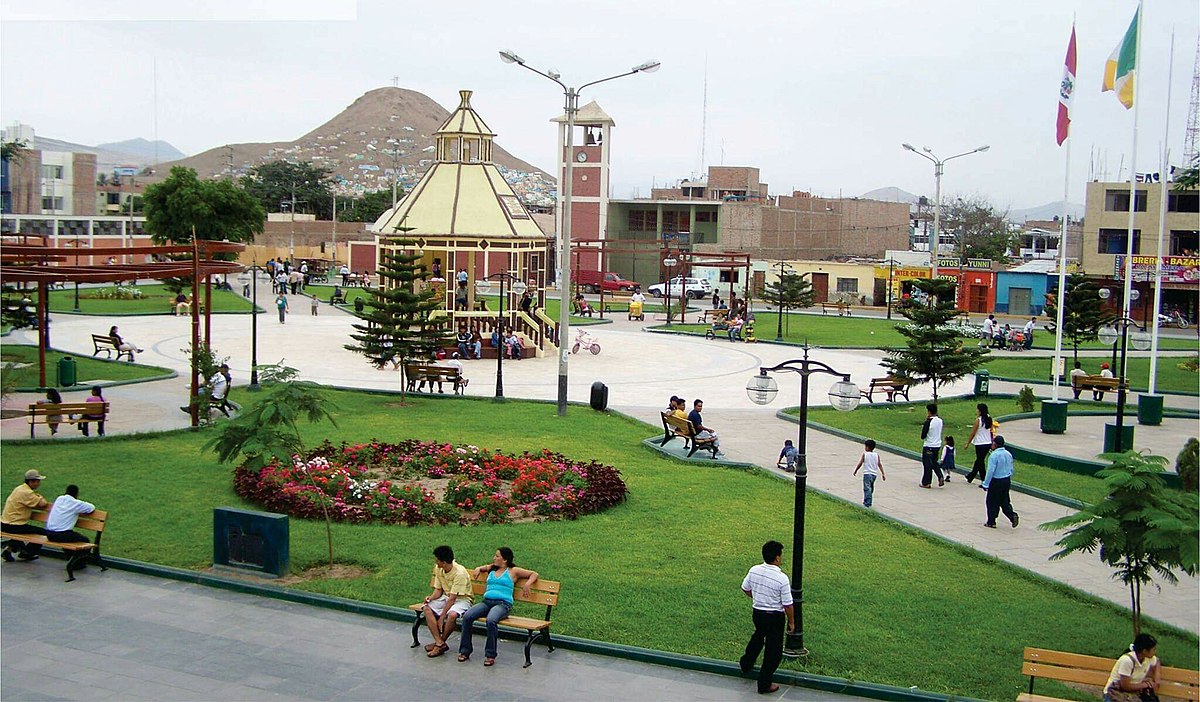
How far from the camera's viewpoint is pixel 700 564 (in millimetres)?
15242

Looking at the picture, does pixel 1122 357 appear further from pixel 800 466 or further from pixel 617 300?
pixel 617 300

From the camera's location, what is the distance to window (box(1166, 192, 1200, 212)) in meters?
63.2

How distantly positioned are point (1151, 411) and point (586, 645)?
21.9 metres

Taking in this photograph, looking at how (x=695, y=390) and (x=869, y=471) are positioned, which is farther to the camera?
(x=695, y=390)

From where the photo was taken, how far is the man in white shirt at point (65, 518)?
1464 centimetres

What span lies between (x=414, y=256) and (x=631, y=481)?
14.4m

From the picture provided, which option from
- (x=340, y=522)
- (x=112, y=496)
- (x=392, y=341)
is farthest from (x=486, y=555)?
(x=392, y=341)

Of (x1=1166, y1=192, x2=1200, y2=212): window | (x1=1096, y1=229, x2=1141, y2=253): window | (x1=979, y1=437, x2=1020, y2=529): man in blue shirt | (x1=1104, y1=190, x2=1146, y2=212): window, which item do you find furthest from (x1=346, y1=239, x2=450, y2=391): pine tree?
(x1=1104, y1=190, x2=1146, y2=212): window

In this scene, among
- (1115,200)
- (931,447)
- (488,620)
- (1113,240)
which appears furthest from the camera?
(1115,200)

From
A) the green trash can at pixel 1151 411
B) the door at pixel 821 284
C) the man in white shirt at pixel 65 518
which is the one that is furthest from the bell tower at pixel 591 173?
the man in white shirt at pixel 65 518

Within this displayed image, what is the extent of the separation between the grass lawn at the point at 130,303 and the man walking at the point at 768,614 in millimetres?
46063

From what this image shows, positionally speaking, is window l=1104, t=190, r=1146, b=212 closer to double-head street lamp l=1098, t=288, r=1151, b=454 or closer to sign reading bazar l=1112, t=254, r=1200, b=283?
sign reading bazar l=1112, t=254, r=1200, b=283

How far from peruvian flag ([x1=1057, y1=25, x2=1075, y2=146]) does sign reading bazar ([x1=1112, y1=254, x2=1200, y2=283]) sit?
3536 centimetres

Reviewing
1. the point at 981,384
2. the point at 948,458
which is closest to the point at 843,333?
the point at 981,384
